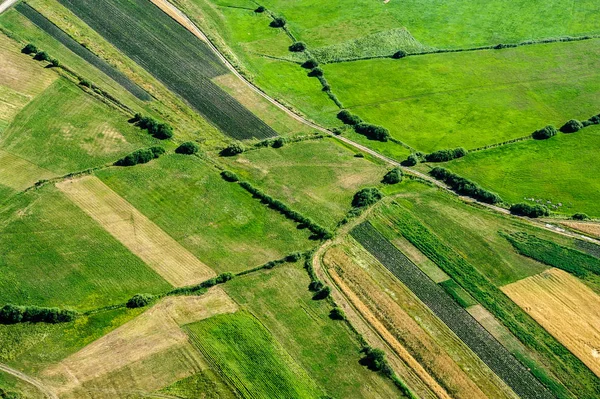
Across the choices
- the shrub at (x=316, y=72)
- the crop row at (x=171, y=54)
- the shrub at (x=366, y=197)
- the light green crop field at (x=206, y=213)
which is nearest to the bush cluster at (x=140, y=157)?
the light green crop field at (x=206, y=213)

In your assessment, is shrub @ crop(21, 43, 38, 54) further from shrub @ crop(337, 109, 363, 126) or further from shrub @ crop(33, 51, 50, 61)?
shrub @ crop(337, 109, 363, 126)

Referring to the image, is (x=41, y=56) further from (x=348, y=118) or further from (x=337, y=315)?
(x=337, y=315)

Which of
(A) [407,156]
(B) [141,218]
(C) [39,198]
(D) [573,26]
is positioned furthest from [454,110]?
(C) [39,198]

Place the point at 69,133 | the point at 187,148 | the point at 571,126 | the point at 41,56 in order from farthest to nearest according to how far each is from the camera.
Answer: the point at 571,126 → the point at 41,56 → the point at 69,133 → the point at 187,148

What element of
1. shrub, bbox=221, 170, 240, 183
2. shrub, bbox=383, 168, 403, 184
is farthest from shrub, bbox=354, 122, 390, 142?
shrub, bbox=221, 170, 240, 183

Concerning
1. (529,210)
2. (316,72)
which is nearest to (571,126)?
(529,210)

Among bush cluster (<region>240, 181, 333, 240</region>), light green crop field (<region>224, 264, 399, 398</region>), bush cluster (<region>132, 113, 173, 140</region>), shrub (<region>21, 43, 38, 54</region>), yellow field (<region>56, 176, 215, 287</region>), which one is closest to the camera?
light green crop field (<region>224, 264, 399, 398</region>)

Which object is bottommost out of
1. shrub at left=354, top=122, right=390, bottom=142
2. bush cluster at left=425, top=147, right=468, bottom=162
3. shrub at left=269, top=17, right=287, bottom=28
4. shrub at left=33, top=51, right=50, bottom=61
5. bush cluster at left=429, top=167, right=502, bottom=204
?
bush cluster at left=429, top=167, right=502, bottom=204
